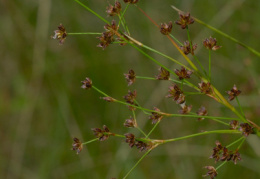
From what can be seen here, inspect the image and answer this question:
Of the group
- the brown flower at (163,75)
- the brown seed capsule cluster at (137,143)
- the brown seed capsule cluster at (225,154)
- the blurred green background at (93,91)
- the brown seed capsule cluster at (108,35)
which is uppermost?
the blurred green background at (93,91)

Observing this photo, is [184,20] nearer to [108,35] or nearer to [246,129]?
[108,35]

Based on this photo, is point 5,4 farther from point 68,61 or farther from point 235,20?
point 235,20

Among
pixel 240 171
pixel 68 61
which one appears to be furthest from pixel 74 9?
pixel 240 171

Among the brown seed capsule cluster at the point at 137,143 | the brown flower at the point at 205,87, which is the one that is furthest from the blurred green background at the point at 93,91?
the brown flower at the point at 205,87

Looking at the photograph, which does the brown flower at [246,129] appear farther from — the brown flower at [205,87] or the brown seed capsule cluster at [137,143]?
the brown seed capsule cluster at [137,143]

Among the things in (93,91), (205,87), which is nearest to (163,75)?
(205,87)

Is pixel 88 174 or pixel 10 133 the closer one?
pixel 88 174

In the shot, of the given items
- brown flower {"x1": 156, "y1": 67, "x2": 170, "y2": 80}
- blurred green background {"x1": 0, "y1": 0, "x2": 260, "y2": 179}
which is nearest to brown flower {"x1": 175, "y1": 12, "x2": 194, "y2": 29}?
brown flower {"x1": 156, "y1": 67, "x2": 170, "y2": 80}

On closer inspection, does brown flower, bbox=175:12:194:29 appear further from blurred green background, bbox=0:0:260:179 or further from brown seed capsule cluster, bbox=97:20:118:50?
blurred green background, bbox=0:0:260:179
